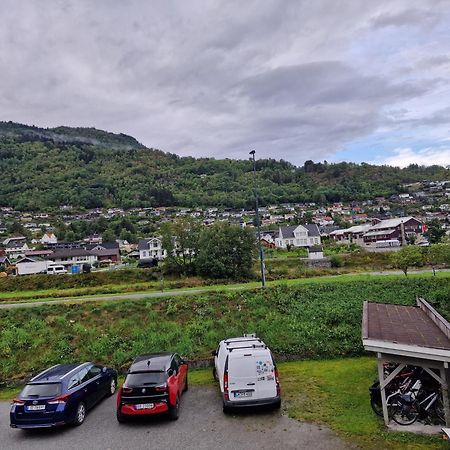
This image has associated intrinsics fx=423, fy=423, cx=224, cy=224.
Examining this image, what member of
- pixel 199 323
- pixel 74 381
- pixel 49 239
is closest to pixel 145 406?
pixel 74 381

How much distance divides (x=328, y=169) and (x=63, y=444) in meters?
196

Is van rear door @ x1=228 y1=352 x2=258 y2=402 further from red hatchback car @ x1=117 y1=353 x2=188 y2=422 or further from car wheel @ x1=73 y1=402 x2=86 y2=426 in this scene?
car wheel @ x1=73 y1=402 x2=86 y2=426

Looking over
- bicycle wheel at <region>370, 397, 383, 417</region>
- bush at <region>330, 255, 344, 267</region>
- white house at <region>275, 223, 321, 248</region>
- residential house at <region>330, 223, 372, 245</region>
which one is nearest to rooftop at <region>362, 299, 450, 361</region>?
bicycle wheel at <region>370, 397, 383, 417</region>

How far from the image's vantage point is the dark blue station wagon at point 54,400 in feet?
31.6

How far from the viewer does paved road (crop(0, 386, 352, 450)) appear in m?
8.58

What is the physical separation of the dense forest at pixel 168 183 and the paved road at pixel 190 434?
471 ft

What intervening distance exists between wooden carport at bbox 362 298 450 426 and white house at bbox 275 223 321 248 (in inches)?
2773

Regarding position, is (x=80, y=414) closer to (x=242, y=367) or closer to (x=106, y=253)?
(x=242, y=367)

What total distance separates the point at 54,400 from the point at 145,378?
210 centimetres

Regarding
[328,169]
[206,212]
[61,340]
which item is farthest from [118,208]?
[61,340]

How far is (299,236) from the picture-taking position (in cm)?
8162

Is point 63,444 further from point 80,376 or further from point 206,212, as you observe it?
point 206,212

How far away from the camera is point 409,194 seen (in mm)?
162500

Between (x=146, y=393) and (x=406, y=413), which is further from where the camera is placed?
(x=146, y=393)
